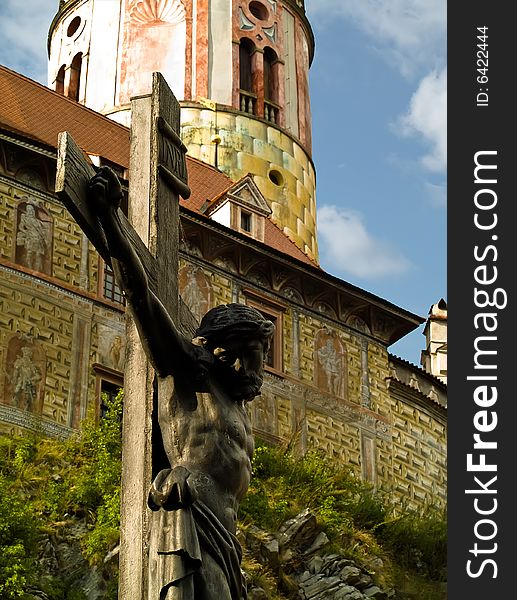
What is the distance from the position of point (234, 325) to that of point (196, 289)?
2224 centimetres

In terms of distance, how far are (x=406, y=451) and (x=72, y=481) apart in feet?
29.5

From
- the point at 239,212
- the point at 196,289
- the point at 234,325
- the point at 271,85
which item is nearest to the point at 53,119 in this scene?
the point at 239,212

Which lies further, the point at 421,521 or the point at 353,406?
the point at 353,406

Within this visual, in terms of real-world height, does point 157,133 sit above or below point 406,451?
below

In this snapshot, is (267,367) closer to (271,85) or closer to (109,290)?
(109,290)

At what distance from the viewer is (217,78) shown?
35.6 metres

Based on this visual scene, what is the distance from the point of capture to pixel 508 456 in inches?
653

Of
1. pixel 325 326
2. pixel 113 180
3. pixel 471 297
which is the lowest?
pixel 113 180

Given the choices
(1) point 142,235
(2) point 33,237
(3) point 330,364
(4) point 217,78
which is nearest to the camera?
(1) point 142,235

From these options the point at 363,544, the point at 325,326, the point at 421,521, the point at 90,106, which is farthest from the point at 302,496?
the point at 90,106

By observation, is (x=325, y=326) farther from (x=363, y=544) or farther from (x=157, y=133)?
(x=157, y=133)

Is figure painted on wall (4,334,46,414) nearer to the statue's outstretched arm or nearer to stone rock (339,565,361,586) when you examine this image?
stone rock (339,565,361,586)

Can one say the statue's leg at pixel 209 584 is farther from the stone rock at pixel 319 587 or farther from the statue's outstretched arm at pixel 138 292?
the stone rock at pixel 319 587

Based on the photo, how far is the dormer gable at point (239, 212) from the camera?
29891 mm
